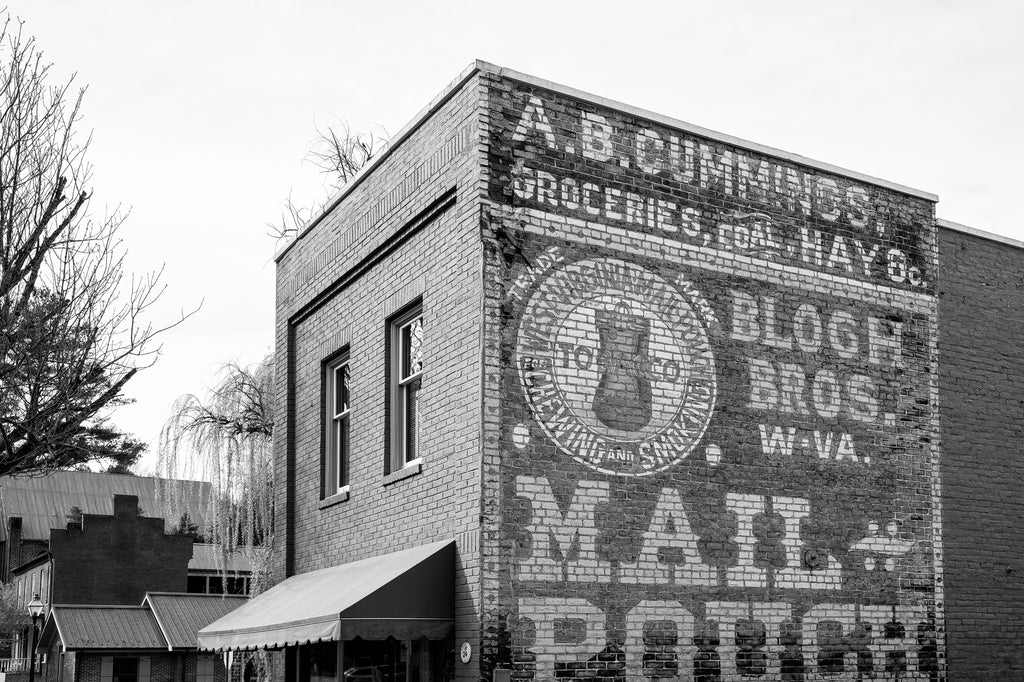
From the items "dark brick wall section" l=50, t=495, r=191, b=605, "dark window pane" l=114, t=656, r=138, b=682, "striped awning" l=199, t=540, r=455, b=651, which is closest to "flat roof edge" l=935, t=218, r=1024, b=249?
"striped awning" l=199, t=540, r=455, b=651

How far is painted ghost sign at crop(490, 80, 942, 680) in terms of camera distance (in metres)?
11.2

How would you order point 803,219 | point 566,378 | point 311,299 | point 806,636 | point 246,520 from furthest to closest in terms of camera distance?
point 246,520
point 311,299
point 803,219
point 806,636
point 566,378

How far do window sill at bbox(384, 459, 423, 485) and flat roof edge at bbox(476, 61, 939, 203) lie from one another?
423 centimetres

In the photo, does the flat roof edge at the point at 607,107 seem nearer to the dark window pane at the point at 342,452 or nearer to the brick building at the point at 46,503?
the dark window pane at the point at 342,452

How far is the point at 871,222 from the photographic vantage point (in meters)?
13.7

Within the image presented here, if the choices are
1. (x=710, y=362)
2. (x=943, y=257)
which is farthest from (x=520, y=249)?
(x=943, y=257)

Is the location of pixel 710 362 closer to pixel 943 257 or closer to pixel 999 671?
pixel 943 257

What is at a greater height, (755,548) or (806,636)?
(755,548)

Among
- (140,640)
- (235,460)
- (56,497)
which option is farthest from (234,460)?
(56,497)

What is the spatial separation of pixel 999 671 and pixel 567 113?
28.8 ft

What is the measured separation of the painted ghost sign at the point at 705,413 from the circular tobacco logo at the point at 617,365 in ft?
0.08

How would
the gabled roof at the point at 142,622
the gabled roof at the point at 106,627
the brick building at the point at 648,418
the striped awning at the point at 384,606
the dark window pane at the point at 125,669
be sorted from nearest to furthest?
the striped awning at the point at 384,606 < the brick building at the point at 648,418 < the gabled roof at the point at 106,627 < the gabled roof at the point at 142,622 < the dark window pane at the point at 125,669

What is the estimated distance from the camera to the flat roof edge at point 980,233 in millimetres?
14453

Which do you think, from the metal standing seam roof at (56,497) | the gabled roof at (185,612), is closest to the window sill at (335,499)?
the gabled roof at (185,612)
